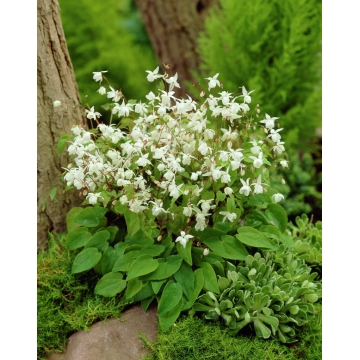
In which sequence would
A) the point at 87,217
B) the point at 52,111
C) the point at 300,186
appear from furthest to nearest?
the point at 300,186
the point at 52,111
the point at 87,217

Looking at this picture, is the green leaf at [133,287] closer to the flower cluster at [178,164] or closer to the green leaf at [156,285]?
the green leaf at [156,285]

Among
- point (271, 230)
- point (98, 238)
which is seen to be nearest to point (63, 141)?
point (98, 238)

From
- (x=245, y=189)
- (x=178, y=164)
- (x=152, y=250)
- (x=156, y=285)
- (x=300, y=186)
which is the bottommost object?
(x=300, y=186)

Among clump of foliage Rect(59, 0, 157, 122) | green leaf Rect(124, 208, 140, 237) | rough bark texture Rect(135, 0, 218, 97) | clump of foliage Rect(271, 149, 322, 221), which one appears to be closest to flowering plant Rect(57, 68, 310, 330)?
green leaf Rect(124, 208, 140, 237)

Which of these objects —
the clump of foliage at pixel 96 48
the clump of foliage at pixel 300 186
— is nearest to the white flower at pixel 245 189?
the clump of foliage at pixel 300 186

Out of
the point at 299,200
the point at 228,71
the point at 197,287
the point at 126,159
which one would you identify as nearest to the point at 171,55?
the point at 228,71

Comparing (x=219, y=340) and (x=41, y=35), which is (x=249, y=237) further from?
(x=41, y=35)

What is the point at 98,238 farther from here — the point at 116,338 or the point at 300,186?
the point at 300,186
